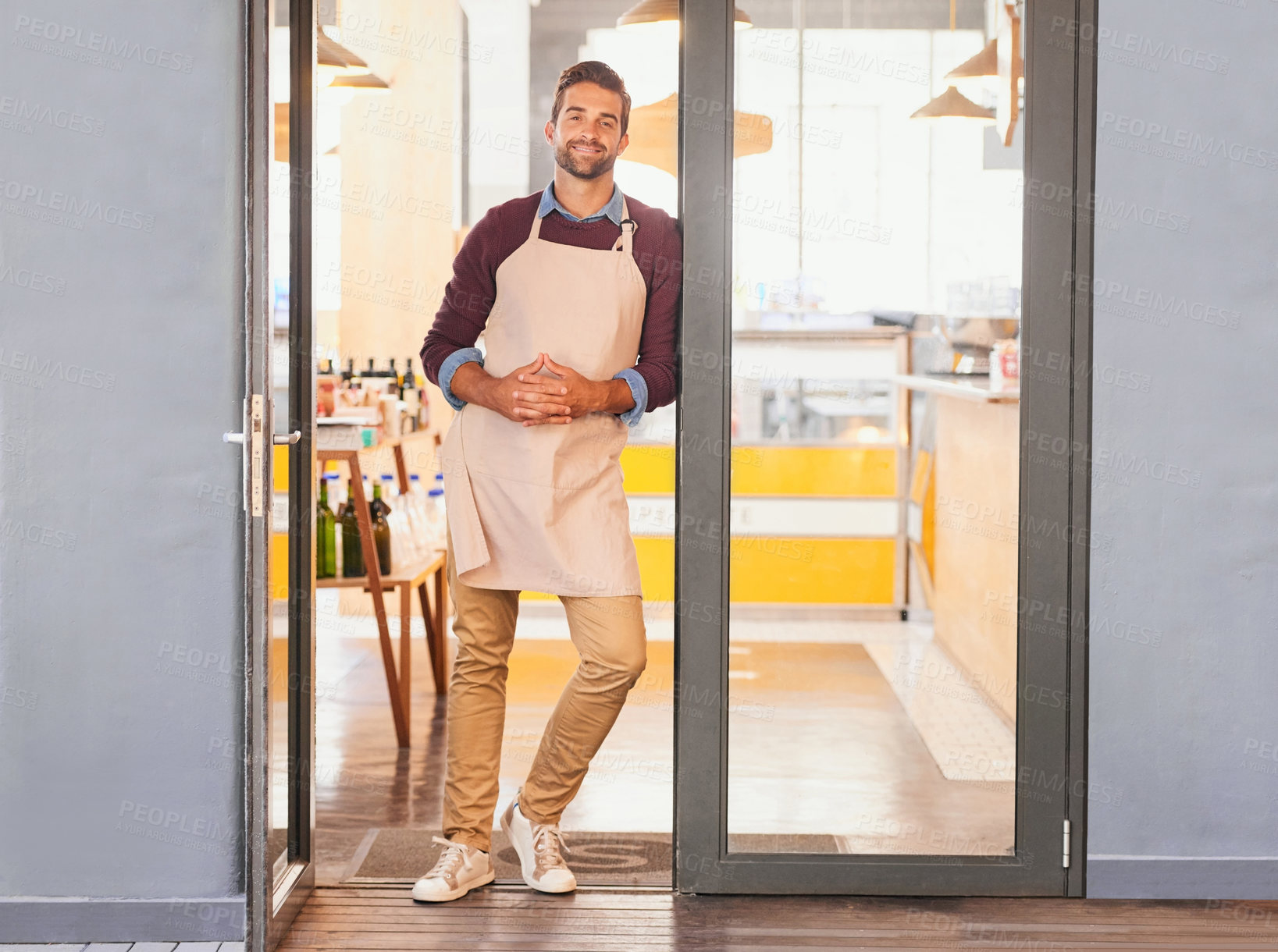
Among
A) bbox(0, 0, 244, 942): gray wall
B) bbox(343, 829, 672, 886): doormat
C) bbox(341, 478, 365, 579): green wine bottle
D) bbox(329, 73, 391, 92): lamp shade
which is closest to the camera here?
→ bbox(0, 0, 244, 942): gray wall

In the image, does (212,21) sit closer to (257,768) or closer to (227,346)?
(227,346)

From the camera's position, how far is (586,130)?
2.71 metres

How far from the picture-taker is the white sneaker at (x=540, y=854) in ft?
8.95

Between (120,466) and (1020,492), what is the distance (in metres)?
1.81

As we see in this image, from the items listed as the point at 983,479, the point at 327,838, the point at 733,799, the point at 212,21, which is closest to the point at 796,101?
the point at 983,479

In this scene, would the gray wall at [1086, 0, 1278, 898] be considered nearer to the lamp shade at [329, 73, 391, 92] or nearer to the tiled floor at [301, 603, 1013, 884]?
the tiled floor at [301, 603, 1013, 884]

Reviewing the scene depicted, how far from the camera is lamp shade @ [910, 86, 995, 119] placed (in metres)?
2.67

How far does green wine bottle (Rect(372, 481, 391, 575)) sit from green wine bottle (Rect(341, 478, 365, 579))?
55mm

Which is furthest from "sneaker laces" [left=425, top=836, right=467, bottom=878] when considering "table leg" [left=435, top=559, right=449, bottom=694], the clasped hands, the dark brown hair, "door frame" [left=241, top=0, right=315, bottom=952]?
"table leg" [left=435, top=559, right=449, bottom=694]

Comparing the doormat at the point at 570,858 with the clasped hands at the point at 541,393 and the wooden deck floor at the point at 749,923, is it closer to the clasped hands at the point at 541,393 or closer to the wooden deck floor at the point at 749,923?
the wooden deck floor at the point at 749,923

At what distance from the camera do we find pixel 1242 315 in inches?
105

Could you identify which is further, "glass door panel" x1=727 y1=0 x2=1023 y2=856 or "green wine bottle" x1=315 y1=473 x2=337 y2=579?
"green wine bottle" x1=315 y1=473 x2=337 y2=579

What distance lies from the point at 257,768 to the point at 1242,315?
6.91 ft

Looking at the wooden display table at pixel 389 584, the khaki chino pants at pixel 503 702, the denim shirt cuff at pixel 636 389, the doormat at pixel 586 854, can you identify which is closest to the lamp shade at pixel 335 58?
the wooden display table at pixel 389 584
